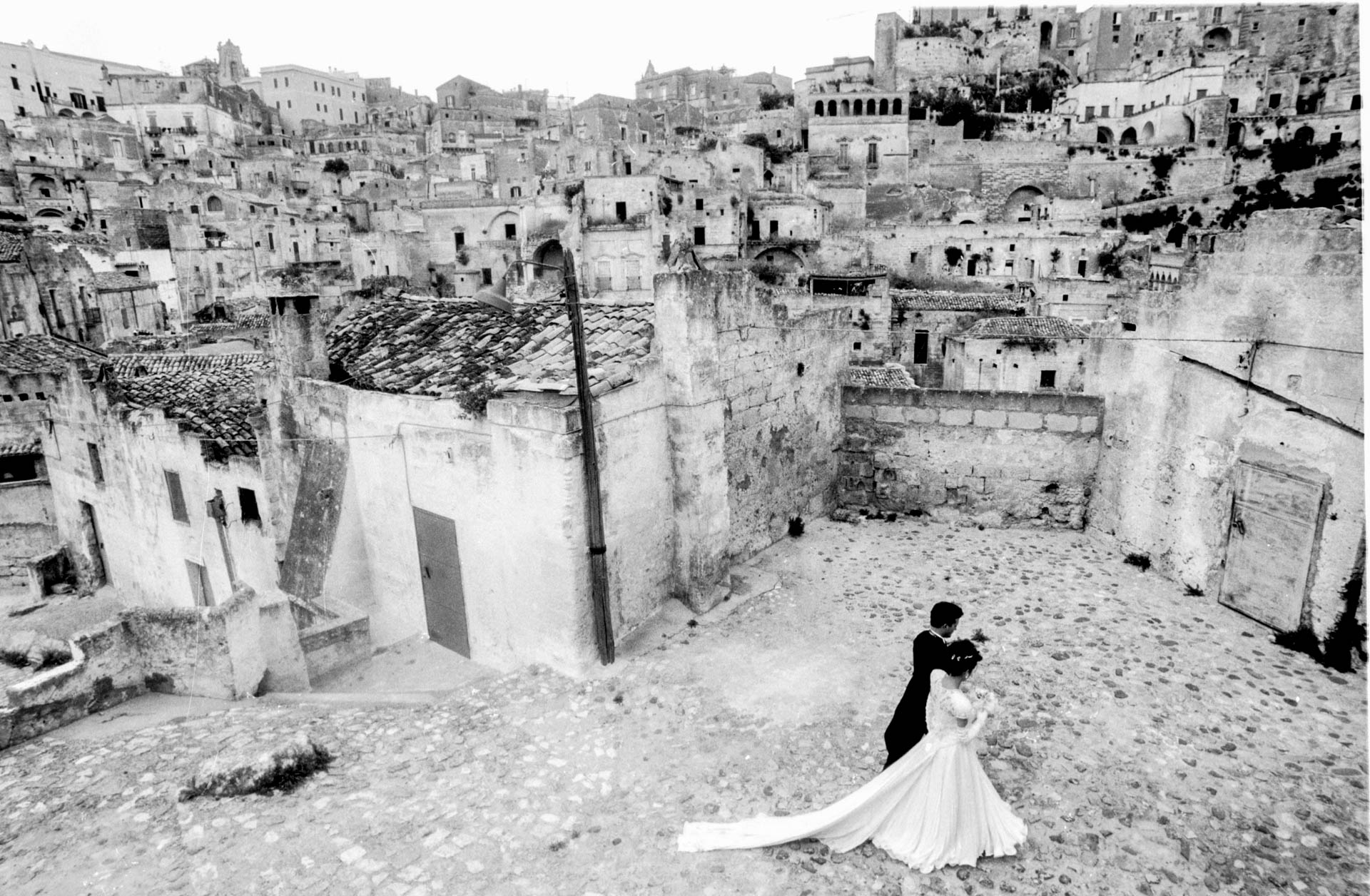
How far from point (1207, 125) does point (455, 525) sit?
221ft

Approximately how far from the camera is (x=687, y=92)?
8644cm

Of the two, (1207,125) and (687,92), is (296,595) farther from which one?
(687,92)

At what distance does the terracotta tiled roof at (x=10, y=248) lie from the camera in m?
27.2

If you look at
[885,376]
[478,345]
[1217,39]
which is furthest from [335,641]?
[1217,39]

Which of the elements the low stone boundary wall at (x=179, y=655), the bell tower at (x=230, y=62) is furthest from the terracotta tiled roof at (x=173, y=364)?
the bell tower at (x=230, y=62)

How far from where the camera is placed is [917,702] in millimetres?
4758

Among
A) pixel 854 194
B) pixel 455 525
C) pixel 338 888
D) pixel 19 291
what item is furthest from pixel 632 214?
pixel 338 888

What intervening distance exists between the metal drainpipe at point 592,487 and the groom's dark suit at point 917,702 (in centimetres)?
286

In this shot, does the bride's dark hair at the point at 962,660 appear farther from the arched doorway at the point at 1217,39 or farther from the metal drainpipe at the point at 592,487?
the arched doorway at the point at 1217,39

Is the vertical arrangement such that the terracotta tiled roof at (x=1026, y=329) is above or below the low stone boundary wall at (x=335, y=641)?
above

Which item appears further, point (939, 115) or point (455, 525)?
point (939, 115)

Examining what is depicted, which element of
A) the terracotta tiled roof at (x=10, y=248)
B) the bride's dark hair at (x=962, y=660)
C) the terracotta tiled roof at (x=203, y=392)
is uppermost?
the terracotta tiled roof at (x=10, y=248)

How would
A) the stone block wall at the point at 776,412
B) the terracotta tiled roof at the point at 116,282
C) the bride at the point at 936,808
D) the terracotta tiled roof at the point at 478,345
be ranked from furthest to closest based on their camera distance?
the terracotta tiled roof at the point at 116,282 < the stone block wall at the point at 776,412 < the terracotta tiled roof at the point at 478,345 < the bride at the point at 936,808

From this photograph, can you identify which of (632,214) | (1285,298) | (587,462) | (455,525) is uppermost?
(632,214)
